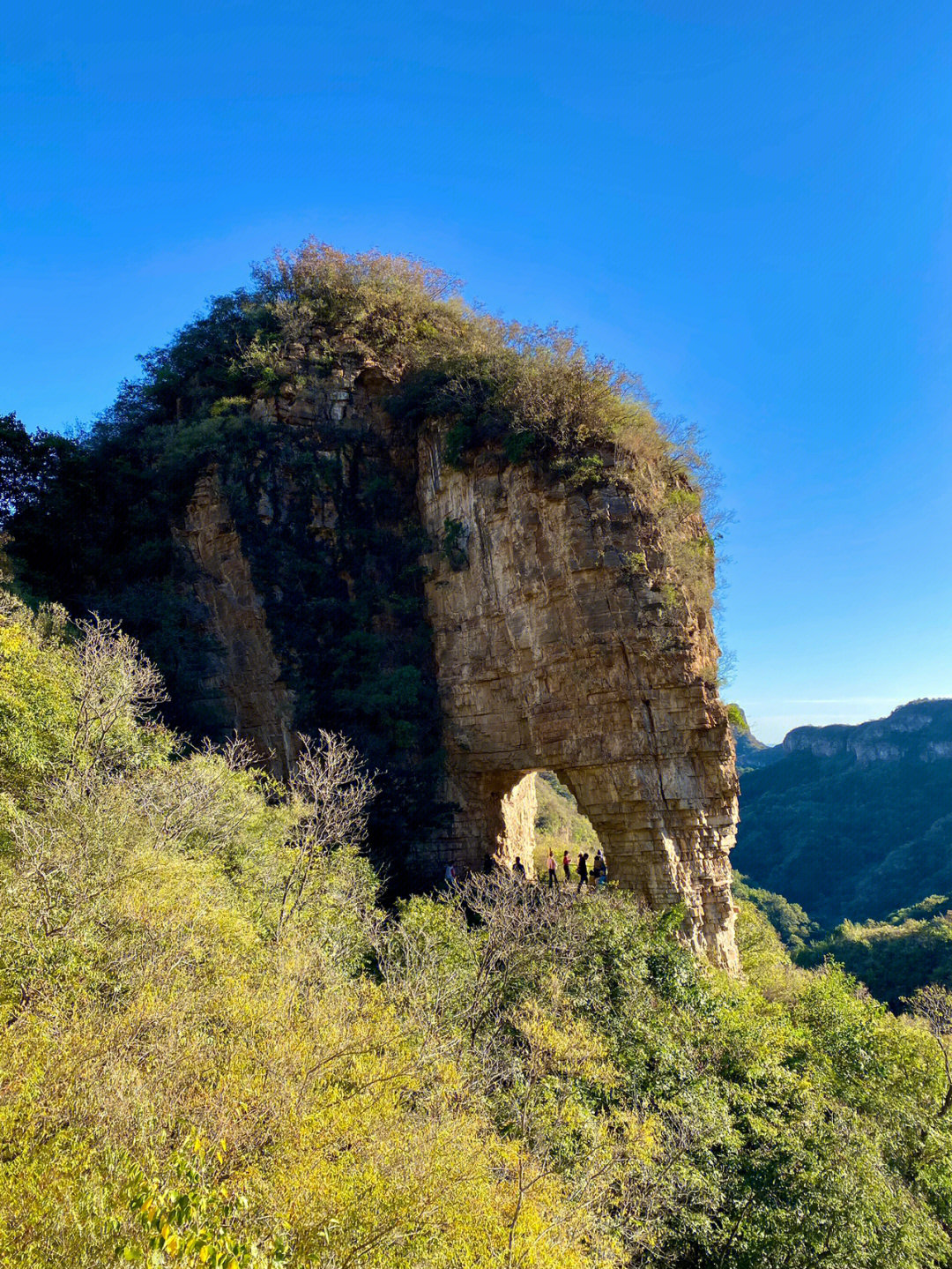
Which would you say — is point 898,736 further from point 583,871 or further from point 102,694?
point 102,694

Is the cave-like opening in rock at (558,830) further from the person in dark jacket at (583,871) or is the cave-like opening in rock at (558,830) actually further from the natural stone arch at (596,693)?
the natural stone arch at (596,693)

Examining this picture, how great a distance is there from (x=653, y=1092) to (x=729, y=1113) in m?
1.39

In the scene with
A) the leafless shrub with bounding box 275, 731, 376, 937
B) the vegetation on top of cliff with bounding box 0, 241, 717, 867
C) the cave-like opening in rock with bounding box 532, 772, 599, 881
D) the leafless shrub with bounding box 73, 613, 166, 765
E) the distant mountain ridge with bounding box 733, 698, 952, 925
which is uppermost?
the vegetation on top of cliff with bounding box 0, 241, 717, 867

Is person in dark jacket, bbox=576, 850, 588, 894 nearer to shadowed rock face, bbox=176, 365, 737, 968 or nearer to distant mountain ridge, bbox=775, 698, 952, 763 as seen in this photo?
shadowed rock face, bbox=176, 365, 737, 968

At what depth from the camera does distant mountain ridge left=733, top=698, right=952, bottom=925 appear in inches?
1892

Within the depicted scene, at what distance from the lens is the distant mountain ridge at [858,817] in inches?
1892

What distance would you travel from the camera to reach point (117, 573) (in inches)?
725

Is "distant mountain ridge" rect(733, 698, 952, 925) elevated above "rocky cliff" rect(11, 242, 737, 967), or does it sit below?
below

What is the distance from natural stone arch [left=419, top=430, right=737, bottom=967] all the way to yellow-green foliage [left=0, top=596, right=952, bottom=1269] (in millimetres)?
1948

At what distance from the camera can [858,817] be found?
57875 mm

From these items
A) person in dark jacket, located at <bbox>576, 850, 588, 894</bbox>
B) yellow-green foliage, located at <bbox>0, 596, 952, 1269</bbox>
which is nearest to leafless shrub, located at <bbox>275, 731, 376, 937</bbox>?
yellow-green foliage, located at <bbox>0, 596, 952, 1269</bbox>

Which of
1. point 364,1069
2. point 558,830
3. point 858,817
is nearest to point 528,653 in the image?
point 364,1069

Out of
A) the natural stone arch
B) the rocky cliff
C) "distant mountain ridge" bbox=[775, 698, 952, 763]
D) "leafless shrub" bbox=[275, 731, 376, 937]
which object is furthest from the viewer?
"distant mountain ridge" bbox=[775, 698, 952, 763]

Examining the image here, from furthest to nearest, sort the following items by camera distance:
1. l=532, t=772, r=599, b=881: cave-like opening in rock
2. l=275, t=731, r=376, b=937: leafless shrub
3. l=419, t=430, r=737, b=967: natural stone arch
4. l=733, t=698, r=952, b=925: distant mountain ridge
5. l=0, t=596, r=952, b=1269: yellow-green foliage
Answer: l=733, t=698, r=952, b=925: distant mountain ridge
l=532, t=772, r=599, b=881: cave-like opening in rock
l=419, t=430, r=737, b=967: natural stone arch
l=275, t=731, r=376, b=937: leafless shrub
l=0, t=596, r=952, b=1269: yellow-green foliage
